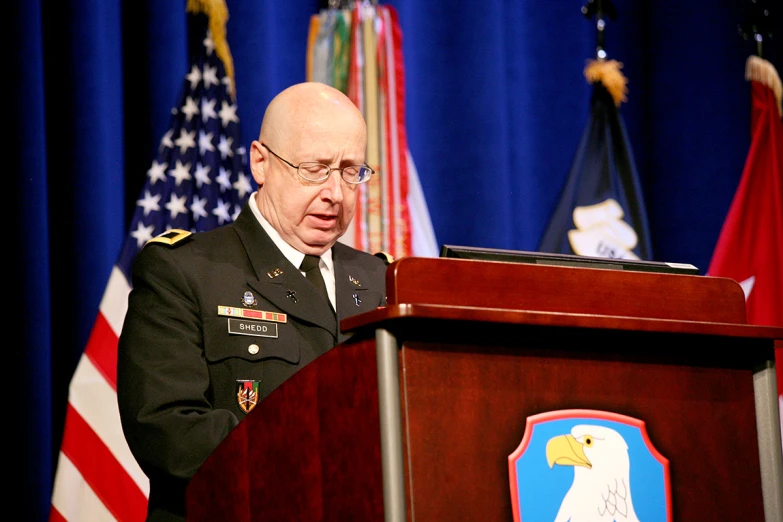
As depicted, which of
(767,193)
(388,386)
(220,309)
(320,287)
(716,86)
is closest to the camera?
(388,386)

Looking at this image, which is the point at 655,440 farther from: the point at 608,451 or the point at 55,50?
the point at 55,50

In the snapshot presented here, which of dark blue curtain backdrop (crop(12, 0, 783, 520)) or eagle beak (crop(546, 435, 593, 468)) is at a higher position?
dark blue curtain backdrop (crop(12, 0, 783, 520))

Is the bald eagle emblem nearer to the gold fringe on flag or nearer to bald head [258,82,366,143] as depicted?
bald head [258,82,366,143]

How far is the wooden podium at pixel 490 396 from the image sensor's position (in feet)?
3.58

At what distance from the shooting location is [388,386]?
1.07 meters

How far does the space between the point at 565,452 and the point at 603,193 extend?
2.85 meters

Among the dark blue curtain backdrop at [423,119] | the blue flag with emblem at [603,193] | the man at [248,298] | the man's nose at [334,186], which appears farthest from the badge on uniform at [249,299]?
the blue flag with emblem at [603,193]

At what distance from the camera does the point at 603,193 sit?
12.8 feet

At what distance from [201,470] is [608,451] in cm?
58

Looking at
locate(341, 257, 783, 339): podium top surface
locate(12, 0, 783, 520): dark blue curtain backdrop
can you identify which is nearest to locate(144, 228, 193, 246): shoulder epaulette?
locate(341, 257, 783, 339): podium top surface

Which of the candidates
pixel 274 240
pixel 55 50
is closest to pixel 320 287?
pixel 274 240

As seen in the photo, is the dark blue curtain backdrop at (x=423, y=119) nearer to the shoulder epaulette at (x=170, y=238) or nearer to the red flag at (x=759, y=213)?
the red flag at (x=759, y=213)

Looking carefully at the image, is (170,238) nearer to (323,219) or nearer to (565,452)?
(323,219)

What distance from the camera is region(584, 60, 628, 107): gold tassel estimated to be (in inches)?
153
